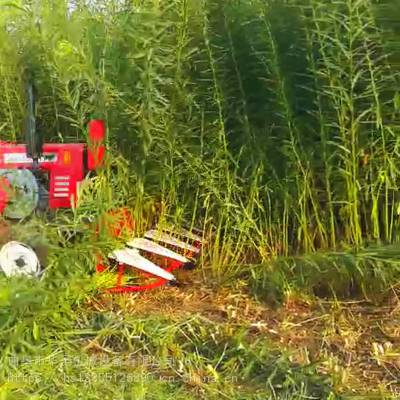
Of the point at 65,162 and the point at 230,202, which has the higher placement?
the point at 65,162

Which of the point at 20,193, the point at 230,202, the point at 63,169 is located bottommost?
the point at 230,202

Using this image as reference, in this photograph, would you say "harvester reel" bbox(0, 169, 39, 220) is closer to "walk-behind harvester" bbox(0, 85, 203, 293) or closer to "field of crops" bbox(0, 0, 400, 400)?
"walk-behind harvester" bbox(0, 85, 203, 293)

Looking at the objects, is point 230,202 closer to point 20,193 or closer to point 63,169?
point 63,169

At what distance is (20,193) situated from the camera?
395 centimetres

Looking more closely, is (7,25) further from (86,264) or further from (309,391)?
(309,391)

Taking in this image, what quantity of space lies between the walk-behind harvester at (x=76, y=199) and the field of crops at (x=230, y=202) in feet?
0.26

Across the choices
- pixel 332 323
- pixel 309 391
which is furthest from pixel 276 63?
A: pixel 309 391

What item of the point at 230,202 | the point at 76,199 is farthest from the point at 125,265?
the point at 230,202

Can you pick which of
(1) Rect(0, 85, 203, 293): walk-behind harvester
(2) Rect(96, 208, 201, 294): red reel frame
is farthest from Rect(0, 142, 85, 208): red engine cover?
(2) Rect(96, 208, 201, 294): red reel frame

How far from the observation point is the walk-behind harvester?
3768mm

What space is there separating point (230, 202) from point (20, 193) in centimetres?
112

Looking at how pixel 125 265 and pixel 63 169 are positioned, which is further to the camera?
pixel 63 169

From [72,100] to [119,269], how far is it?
0.92 metres

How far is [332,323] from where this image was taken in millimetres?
3297
